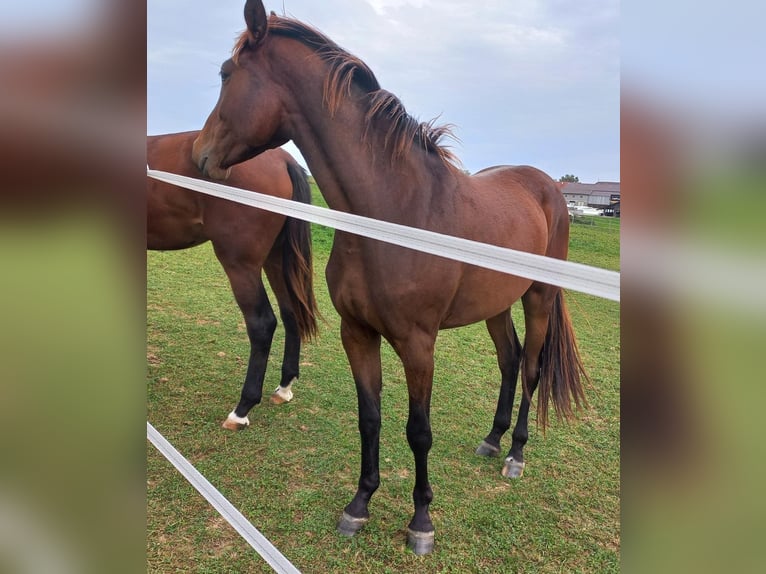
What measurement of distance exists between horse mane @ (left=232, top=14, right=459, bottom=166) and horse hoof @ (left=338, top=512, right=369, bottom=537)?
137 centimetres

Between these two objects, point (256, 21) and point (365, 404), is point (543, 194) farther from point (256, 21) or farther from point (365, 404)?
point (256, 21)

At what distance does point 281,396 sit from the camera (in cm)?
297

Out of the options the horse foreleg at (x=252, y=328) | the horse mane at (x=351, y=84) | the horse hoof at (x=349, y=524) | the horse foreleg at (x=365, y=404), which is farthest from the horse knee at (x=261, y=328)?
the horse mane at (x=351, y=84)

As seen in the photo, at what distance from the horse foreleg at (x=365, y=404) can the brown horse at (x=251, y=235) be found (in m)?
0.96

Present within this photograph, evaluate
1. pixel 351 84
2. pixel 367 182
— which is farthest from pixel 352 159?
pixel 351 84

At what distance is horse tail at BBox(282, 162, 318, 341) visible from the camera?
2.86 meters

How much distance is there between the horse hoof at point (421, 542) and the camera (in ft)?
5.92

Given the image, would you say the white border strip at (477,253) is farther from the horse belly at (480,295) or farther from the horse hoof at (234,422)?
the horse hoof at (234,422)

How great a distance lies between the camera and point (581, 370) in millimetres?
2486

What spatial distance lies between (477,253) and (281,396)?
7.80ft

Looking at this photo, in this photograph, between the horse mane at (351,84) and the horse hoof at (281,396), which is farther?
the horse hoof at (281,396)
